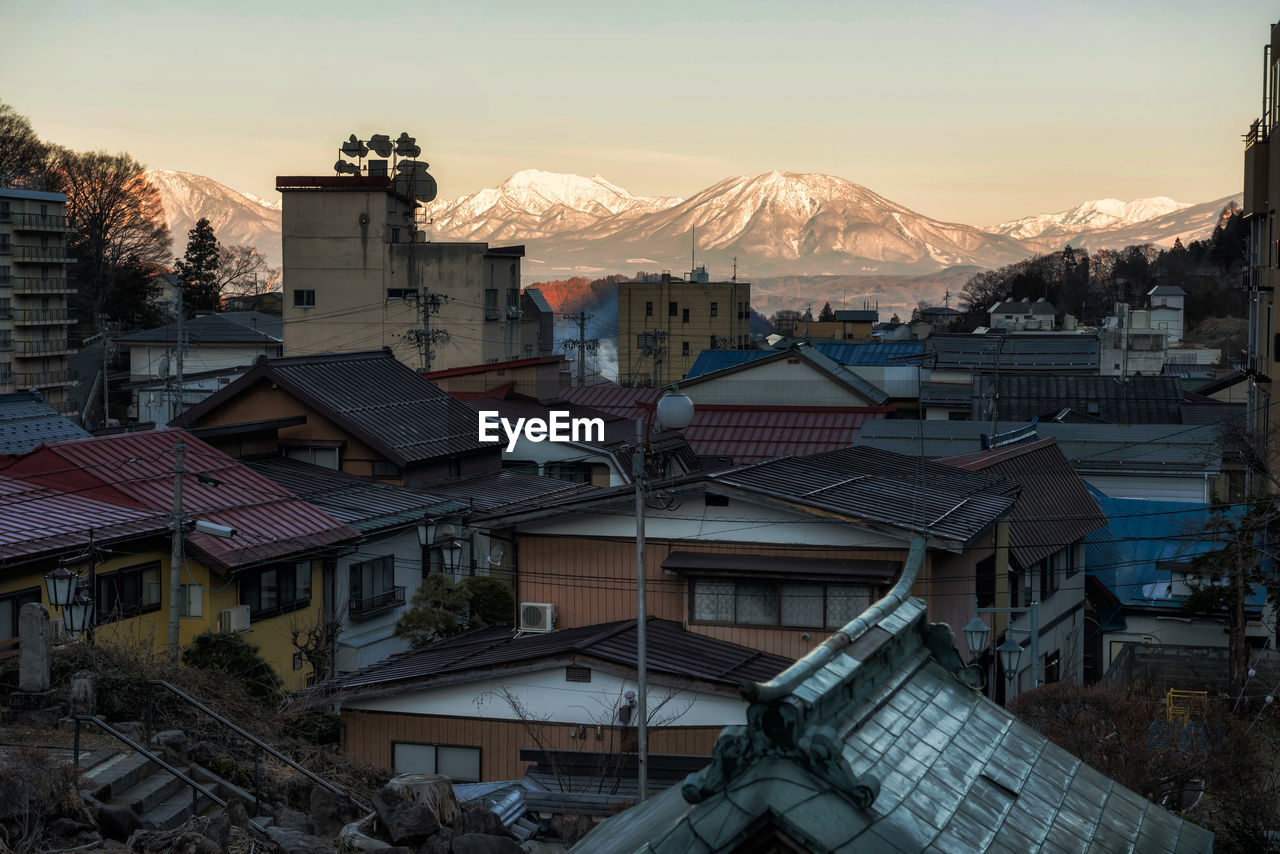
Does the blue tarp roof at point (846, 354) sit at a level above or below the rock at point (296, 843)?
above

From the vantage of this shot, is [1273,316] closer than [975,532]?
No

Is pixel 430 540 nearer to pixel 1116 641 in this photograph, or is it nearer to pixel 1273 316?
pixel 1116 641

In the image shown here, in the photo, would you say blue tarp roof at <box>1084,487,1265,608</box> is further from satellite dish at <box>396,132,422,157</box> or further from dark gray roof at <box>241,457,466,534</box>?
satellite dish at <box>396,132,422,157</box>

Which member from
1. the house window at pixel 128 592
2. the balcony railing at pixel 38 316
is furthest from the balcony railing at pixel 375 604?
the balcony railing at pixel 38 316

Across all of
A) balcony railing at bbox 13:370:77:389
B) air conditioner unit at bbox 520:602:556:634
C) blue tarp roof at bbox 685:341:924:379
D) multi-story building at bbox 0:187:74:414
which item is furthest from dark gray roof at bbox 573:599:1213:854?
balcony railing at bbox 13:370:77:389

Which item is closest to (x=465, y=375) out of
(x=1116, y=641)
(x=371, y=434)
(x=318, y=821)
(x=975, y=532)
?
(x=371, y=434)

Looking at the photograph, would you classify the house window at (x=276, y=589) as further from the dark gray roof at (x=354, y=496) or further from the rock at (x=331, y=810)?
the rock at (x=331, y=810)
